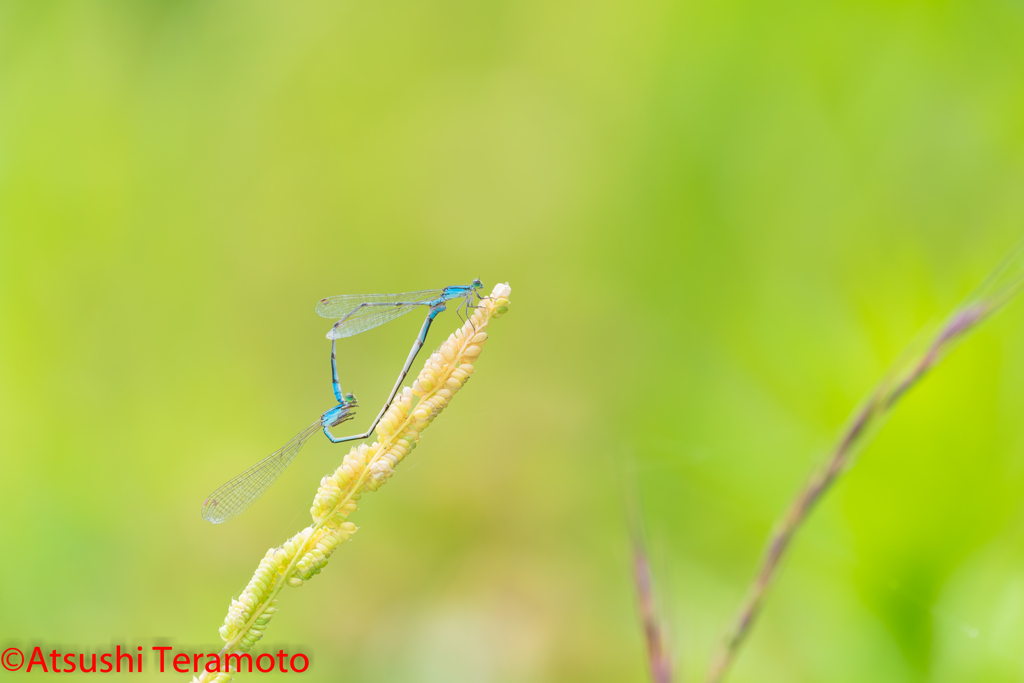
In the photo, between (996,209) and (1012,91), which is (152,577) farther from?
(1012,91)

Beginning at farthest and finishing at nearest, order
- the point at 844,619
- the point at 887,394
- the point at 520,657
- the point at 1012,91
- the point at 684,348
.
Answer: the point at 684,348
the point at 520,657
the point at 1012,91
the point at 844,619
the point at 887,394

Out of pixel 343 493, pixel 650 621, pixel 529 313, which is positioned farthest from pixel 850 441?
pixel 529 313

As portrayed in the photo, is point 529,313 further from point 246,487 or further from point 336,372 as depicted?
point 246,487

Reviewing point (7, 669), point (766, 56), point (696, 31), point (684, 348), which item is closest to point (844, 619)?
point (684, 348)

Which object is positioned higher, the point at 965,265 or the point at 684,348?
the point at 965,265

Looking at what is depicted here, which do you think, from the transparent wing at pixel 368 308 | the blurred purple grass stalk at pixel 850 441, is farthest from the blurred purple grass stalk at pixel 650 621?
the transparent wing at pixel 368 308

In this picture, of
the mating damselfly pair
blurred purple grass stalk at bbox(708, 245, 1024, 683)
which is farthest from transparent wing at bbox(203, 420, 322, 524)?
blurred purple grass stalk at bbox(708, 245, 1024, 683)

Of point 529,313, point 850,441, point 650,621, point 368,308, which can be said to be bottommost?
point 529,313
